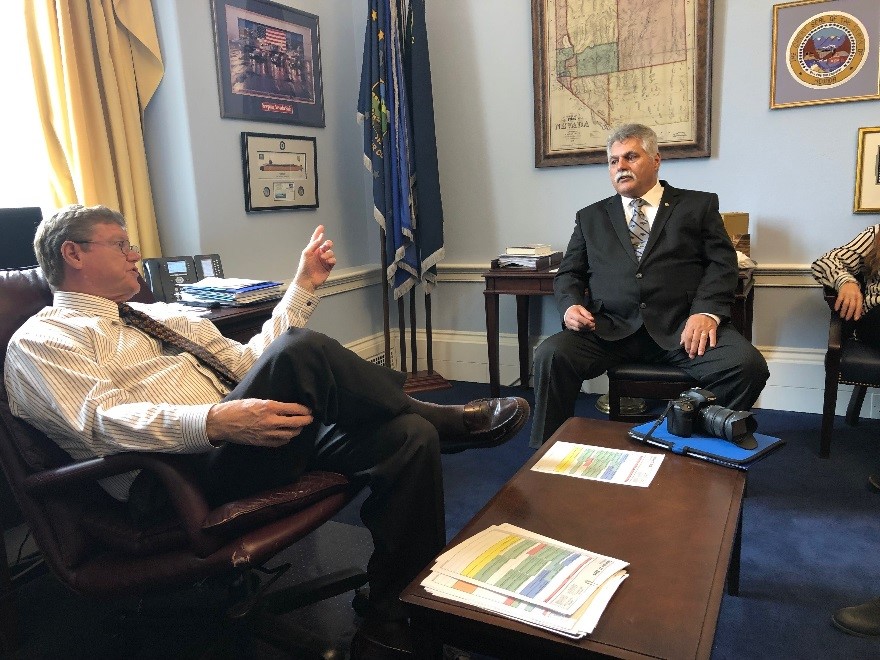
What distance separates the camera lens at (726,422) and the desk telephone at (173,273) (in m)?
1.77

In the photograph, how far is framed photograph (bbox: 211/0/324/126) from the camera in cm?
277

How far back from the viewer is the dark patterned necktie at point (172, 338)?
1.65 metres

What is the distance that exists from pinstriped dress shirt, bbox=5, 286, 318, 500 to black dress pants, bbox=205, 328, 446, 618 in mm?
132

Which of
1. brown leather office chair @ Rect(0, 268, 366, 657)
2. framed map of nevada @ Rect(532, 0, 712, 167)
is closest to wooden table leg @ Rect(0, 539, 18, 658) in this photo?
brown leather office chair @ Rect(0, 268, 366, 657)

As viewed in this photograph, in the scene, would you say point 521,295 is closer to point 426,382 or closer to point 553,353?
point 426,382

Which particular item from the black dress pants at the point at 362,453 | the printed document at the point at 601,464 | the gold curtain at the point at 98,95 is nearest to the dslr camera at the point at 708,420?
the printed document at the point at 601,464

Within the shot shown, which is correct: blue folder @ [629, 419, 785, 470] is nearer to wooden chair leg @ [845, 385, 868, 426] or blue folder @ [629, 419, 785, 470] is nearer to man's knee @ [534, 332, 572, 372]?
man's knee @ [534, 332, 572, 372]

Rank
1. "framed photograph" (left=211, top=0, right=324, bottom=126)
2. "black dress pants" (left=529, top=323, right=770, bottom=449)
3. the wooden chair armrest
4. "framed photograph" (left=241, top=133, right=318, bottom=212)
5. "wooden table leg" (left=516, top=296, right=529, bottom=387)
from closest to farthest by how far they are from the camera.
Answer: "black dress pants" (left=529, top=323, right=770, bottom=449) → the wooden chair armrest → "framed photograph" (left=211, top=0, right=324, bottom=126) → "framed photograph" (left=241, top=133, right=318, bottom=212) → "wooden table leg" (left=516, top=296, right=529, bottom=387)

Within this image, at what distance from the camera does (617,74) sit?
3.08 m

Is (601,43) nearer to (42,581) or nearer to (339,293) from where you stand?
(339,293)

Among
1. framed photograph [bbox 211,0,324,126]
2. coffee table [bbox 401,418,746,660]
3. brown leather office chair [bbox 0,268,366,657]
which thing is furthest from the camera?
framed photograph [bbox 211,0,324,126]

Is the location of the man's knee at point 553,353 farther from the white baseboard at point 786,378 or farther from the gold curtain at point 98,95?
the gold curtain at point 98,95

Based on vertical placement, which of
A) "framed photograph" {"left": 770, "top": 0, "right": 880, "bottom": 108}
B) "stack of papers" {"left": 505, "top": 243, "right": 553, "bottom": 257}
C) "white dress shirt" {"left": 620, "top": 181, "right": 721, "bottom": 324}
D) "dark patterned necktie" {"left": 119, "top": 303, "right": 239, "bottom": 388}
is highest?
"framed photograph" {"left": 770, "top": 0, "right": 880, "bottom": 108}

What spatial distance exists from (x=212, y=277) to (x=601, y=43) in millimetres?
2013
